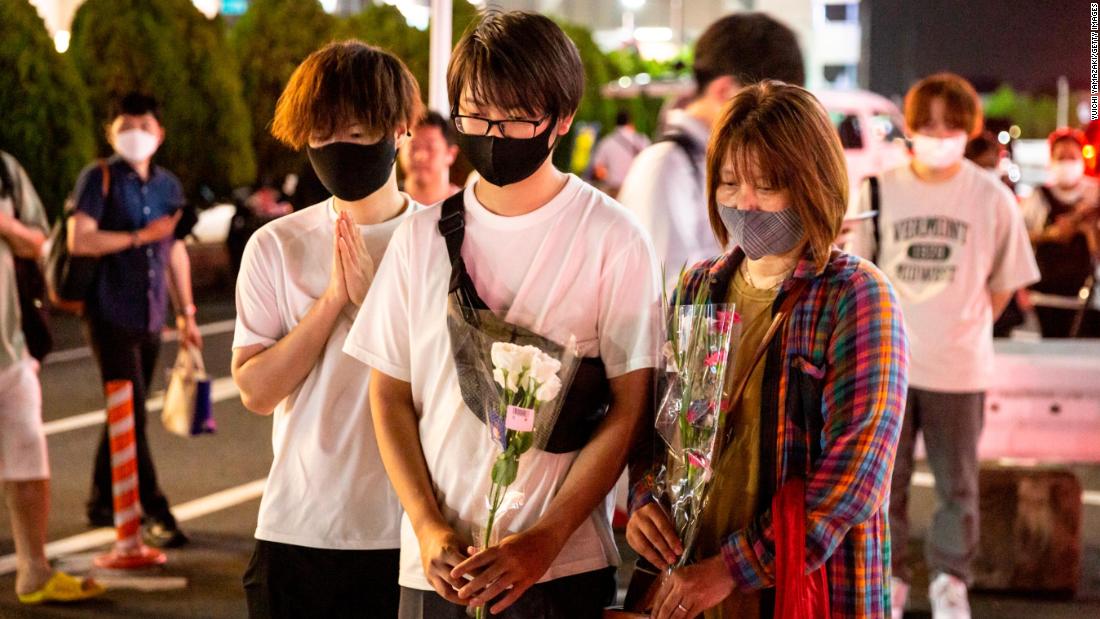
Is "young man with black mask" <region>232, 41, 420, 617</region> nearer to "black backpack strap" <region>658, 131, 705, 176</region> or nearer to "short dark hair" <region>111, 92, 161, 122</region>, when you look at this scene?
"black backpack strap" <region>658, 131, 705, 176</region>

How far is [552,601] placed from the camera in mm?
2857

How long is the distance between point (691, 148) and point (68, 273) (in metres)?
3.32

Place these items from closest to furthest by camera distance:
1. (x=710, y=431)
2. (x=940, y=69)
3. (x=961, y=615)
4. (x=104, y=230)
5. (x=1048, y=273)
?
(x=710, y=431), (x=961, y=615), (x=104, y=230), (x=1048, y=273), (x=940, y=69)

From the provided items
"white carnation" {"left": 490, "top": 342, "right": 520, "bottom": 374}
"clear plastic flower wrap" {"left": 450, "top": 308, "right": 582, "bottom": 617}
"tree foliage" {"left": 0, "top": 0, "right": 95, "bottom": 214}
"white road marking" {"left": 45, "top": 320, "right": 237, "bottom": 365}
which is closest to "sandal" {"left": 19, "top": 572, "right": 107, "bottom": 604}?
"tree foliage" {"left": 0, "top": 0, "right": 95, "bottom": 214}

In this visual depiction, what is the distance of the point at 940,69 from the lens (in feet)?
57.7

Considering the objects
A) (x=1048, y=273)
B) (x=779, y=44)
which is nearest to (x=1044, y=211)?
(x=1048, y=273)

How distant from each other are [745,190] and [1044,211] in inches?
287

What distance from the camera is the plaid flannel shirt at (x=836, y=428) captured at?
280cm

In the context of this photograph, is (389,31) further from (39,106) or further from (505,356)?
(505,356)

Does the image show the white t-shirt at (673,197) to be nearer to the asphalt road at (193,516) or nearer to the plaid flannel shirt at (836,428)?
the asphalt road at (193,516)

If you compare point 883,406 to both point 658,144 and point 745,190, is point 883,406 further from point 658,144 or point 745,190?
point 658,144

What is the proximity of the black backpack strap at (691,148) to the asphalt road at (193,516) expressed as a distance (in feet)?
7.33

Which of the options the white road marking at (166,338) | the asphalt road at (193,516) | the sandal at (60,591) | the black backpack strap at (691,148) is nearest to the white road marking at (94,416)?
the asphalt road at (193,516)

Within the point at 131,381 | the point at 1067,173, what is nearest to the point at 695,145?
the point at 131,381
